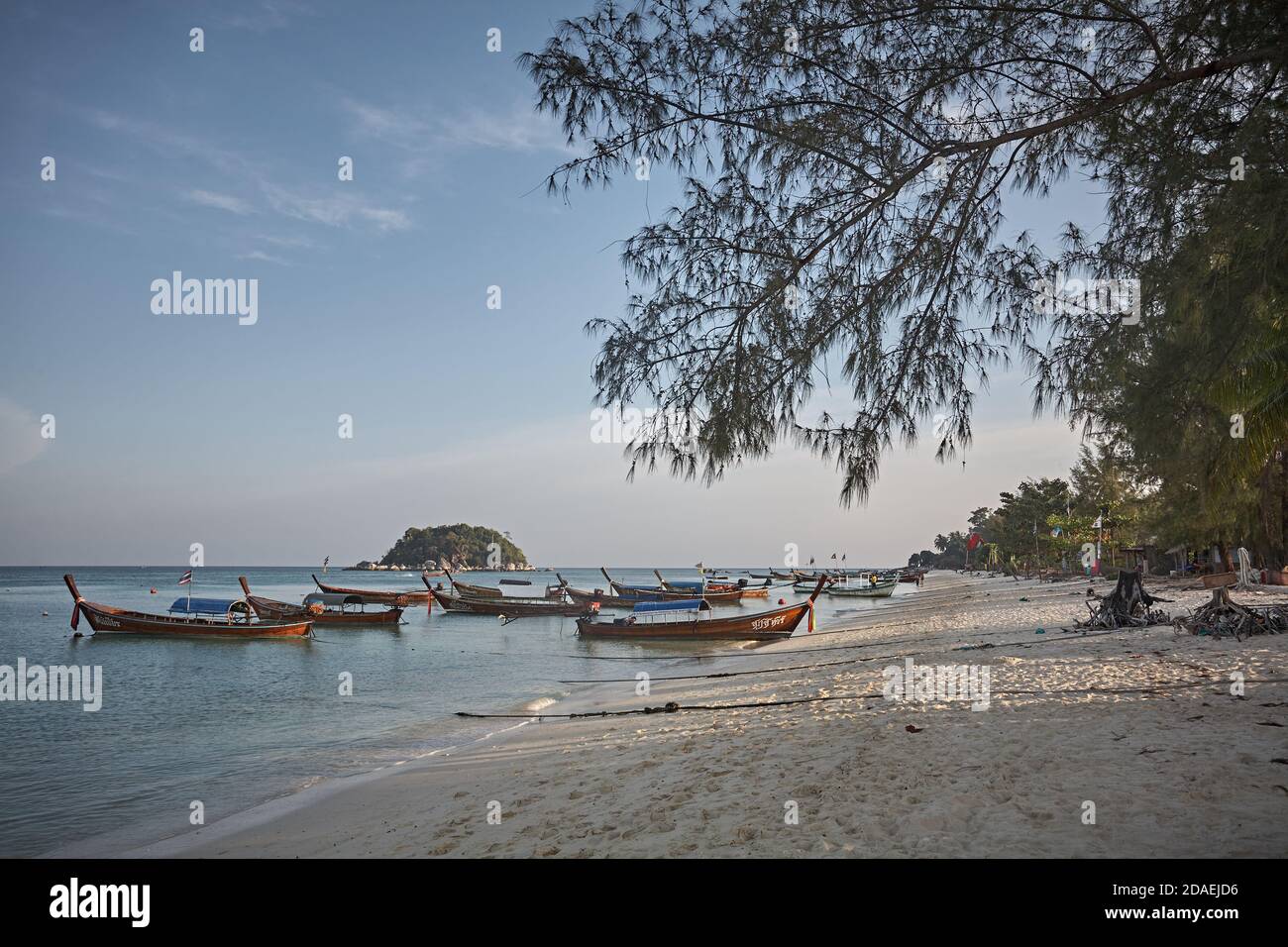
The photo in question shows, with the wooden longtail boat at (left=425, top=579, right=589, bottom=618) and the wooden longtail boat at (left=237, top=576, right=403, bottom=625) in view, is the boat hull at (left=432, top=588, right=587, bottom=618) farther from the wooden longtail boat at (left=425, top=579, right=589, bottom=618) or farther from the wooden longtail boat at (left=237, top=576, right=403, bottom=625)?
the wooden longtail boat at (left=237, top=576, right=403, bottom=625)

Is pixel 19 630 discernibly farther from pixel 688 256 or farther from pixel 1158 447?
pixel 1158 447

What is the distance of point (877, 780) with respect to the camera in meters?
5.46

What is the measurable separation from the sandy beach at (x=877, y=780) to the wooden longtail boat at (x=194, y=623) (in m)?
27.1

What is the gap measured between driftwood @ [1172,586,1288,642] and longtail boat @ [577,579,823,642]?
14.3 metres

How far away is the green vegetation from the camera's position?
16500cm

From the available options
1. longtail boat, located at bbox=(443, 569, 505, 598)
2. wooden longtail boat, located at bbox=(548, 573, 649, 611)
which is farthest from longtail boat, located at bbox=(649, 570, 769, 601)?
longtail boat, located at bbox=(443, 569, 505, 598)

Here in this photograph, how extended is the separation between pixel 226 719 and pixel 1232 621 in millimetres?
20765

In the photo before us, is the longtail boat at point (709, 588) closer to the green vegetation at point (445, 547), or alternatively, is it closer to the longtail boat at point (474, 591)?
the longtail boat at point (474, 591)

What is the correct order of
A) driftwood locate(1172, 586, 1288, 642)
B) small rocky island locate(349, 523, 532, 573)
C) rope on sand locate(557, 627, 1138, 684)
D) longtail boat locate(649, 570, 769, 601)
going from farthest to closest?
small rocky island locate(349, 523, 532, 573) < longtail boat locate(649, 570, 769, 601) < rope on sand locate(557, 627, 1138, 684) < driftwood locate(1172, 586, 1288, 642)

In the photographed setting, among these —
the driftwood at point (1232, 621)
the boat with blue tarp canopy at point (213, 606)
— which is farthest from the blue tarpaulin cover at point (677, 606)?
the boat with blue tarp canopy at point (213, 606)

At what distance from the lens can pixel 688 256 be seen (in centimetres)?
533

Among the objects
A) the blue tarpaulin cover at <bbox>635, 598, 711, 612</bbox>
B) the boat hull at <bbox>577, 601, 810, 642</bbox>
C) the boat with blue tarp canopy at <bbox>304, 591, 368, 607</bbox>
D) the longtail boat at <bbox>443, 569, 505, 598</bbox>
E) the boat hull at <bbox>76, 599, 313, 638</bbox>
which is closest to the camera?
the boat hull at <bbox>577, 601, 810, 642</bbox>

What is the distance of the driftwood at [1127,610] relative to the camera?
14523 mm

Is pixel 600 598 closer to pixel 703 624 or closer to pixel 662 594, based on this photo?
pixel 662 594
